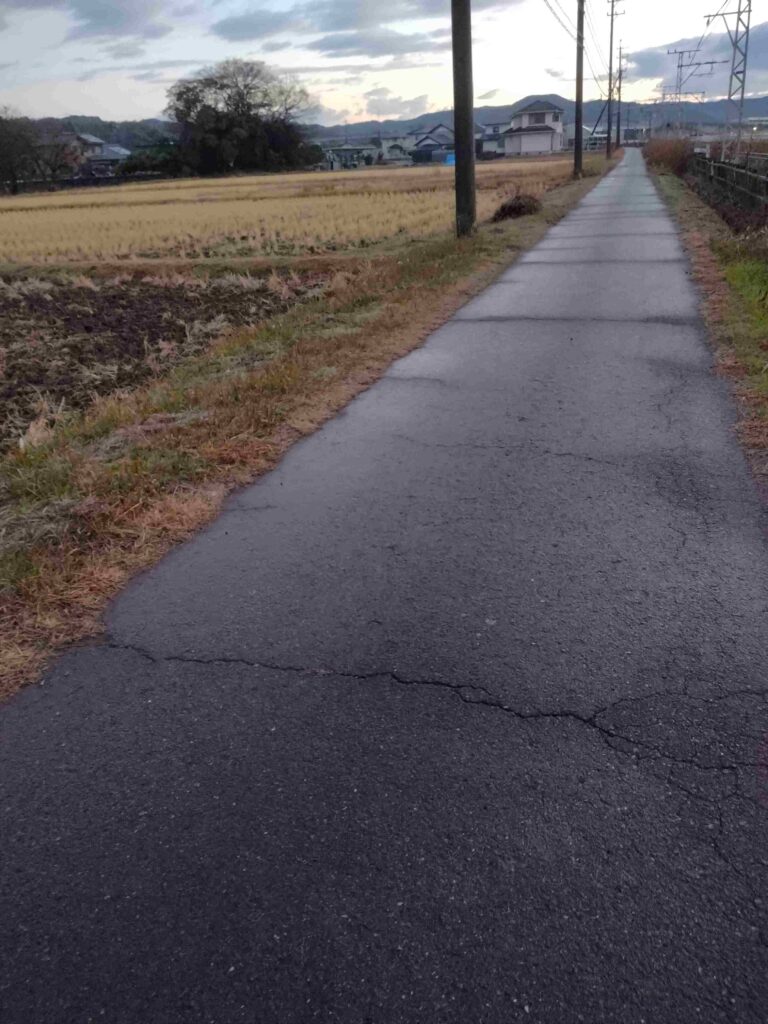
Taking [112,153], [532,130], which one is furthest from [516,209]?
[112,153]

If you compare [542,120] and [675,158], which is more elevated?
[542,120]

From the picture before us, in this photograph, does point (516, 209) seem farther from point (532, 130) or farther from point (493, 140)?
point (493, 140)

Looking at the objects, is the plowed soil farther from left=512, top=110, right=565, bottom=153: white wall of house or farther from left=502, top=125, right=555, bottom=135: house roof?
left=512, top=110, right=565, bottom=153: white wall of house

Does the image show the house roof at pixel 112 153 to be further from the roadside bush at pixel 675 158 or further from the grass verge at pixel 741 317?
the grass verge at pixel 741 317

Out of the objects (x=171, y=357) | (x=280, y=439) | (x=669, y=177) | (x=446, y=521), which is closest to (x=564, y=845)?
(x=446, y=521)

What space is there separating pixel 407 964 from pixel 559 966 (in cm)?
40

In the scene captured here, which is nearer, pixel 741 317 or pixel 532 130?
pixel 741 317

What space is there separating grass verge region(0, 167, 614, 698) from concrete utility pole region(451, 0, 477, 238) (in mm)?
7468

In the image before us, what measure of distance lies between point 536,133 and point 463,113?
119 meters

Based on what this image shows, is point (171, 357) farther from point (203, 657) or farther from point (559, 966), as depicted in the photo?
point (559, 966)

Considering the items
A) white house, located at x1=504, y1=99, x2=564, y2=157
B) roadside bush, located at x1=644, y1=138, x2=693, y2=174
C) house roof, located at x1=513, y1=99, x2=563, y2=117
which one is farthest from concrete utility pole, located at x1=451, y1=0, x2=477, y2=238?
house roof, located at x1=513, y1=99, x2=563, y2=117

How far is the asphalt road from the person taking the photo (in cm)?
214

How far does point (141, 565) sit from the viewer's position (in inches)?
175

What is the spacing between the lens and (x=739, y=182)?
66.7ft
